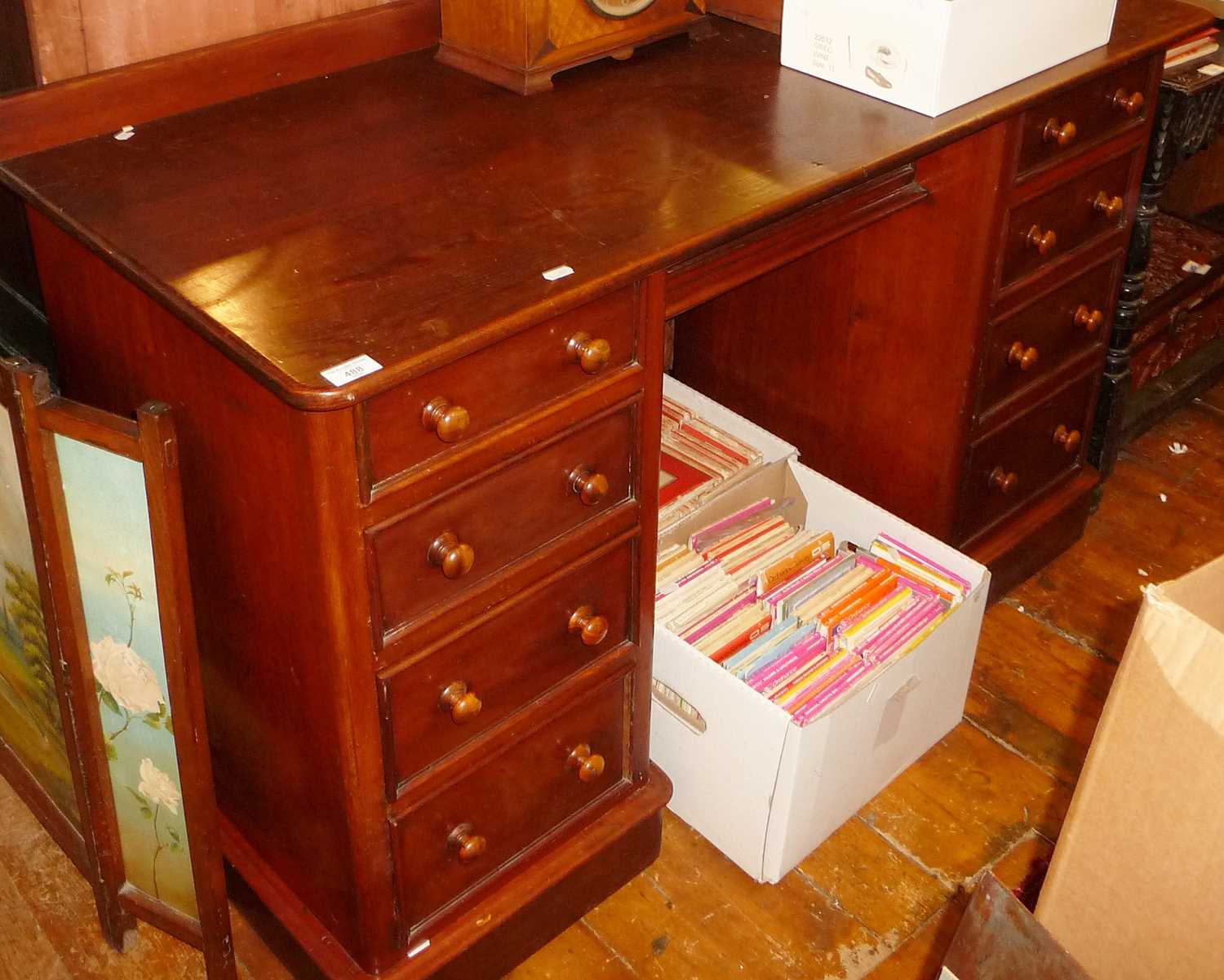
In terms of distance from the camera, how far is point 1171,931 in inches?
35.4

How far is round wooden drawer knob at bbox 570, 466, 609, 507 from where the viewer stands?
4.69 feet

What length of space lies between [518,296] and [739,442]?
944 mm

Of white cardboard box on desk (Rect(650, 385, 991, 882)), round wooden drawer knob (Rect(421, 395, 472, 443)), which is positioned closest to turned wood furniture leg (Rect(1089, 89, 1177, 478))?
white cardboard box on desk (Rect(650, 385, 991, 882))

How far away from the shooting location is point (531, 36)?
1.64 metres

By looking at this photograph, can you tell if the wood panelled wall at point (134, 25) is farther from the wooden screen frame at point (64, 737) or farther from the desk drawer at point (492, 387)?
the desk drawer at point (492, 387)

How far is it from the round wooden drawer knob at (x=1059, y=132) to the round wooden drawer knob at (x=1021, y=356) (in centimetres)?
30

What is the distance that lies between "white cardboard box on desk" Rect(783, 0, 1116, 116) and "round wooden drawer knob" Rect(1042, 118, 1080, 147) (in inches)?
3.0

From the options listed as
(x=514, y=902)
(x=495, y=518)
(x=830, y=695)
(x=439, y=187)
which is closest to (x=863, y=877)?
(x=830, y=695)

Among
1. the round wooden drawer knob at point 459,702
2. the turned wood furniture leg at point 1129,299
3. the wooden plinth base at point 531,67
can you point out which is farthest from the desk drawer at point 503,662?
the turned wood furniture leg at point 1129,299

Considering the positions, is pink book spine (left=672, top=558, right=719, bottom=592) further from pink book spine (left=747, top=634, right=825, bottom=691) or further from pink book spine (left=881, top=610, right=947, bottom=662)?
pink book spine (left=881, top=610, right=947, bottom=662)

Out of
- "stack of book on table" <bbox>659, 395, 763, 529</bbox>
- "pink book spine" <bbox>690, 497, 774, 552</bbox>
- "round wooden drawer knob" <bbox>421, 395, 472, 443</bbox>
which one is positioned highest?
"round wooden drawer knob" <bbox>421, 395, 472, 443</bbox>

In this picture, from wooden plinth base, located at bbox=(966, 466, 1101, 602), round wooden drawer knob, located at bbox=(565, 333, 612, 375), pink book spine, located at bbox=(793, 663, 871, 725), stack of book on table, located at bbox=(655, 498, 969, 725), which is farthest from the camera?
wooden plinth base, located at bbox=(966, 466, 1101, 602)

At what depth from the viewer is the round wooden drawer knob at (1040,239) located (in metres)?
1.92

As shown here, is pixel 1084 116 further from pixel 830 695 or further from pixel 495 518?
pixel 495 518
